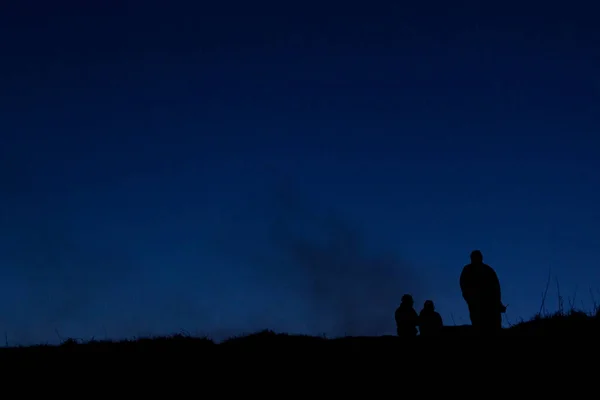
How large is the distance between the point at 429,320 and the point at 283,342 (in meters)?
4.95

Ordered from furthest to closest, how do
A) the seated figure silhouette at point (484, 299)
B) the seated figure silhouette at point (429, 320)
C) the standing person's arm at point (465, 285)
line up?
the seated figure silhouette at point (429, 320), the standing person's arm at point (465, 285), the seated figure silhouette at point (484, 299)

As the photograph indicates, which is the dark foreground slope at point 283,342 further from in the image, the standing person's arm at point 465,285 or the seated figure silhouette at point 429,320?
the seated figure silhouette at point 429,320

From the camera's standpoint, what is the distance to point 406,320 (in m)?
17.6

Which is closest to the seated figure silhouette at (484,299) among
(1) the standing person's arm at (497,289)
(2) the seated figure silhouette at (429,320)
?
(1) the standing person's arm at (497,289)

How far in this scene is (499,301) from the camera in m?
13.7

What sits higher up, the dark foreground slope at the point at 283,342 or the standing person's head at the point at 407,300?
the standing person's head at the point at 407,300

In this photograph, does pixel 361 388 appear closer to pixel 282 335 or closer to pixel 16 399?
pixel 16 399

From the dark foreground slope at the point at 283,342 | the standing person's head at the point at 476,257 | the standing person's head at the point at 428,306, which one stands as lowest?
the dark foreground slope at the point at 283,342

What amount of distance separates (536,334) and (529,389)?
9.04 ft

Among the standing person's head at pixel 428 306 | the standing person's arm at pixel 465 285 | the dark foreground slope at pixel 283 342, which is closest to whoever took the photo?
the dark foreground slope at pixel 283 342

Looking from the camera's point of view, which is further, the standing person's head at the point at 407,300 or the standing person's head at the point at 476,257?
the standing person's head at the point at 407,300

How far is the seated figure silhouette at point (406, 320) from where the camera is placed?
1758 centimetres

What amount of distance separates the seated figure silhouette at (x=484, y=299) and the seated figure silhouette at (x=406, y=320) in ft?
12.7

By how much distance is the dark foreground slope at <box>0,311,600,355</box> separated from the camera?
424 inches
